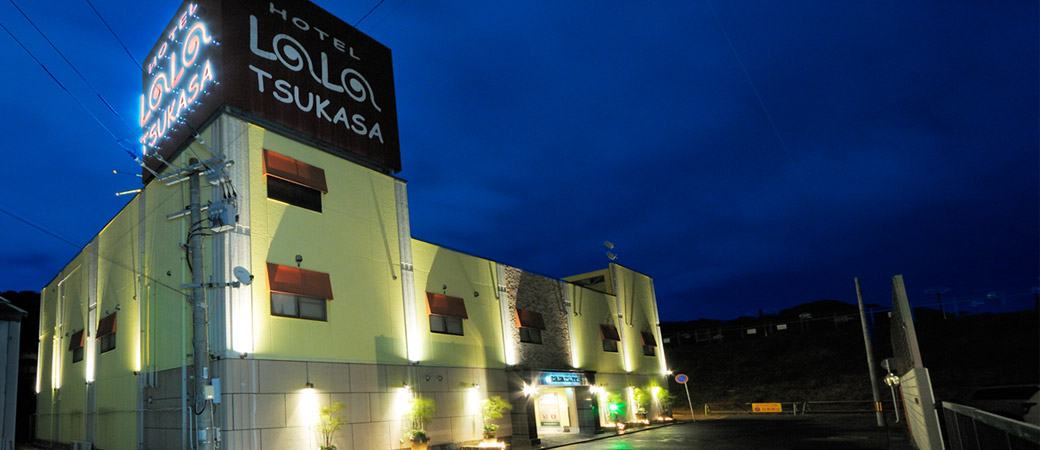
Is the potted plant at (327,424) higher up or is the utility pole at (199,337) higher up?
the utility pole at (199,337)

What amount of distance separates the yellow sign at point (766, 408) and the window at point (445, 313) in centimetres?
2643

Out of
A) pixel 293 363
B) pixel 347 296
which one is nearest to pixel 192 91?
pixel 347 296

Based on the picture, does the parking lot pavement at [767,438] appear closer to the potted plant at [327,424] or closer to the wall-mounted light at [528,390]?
the wall-mounted light at [528,390]

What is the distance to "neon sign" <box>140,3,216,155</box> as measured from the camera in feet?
71.6

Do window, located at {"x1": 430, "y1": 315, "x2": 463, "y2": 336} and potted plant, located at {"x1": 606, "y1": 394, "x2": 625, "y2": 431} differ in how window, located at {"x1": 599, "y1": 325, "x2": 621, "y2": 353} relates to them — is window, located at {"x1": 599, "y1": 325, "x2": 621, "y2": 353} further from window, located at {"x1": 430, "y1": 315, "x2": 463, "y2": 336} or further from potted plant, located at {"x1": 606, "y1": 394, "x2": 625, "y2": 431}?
window, located at {"x1": 430, "y1": 315, "x2": 463, "y2": 336}

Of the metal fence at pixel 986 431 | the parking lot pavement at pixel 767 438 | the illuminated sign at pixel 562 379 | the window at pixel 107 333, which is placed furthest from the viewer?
the illuminated sign at pixel 562 379

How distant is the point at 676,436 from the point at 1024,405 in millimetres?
15969

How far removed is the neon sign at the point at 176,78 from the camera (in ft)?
71.6

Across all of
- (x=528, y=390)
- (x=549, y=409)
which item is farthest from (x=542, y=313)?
(x=549, y=409)

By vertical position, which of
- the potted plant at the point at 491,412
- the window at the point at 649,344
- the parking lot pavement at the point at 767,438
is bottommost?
the parking lot pavement at the point at 767,438

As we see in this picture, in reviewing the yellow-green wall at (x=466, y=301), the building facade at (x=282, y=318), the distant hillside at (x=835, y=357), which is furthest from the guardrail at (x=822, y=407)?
the yellow-green wall at (x=466, y=301)

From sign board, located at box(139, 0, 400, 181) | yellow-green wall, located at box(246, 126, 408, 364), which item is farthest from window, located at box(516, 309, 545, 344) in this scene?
sign board, located at box(139, 0, 400, 181)

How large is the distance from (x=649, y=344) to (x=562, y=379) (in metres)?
14.0

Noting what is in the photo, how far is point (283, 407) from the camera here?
18.3 meters
